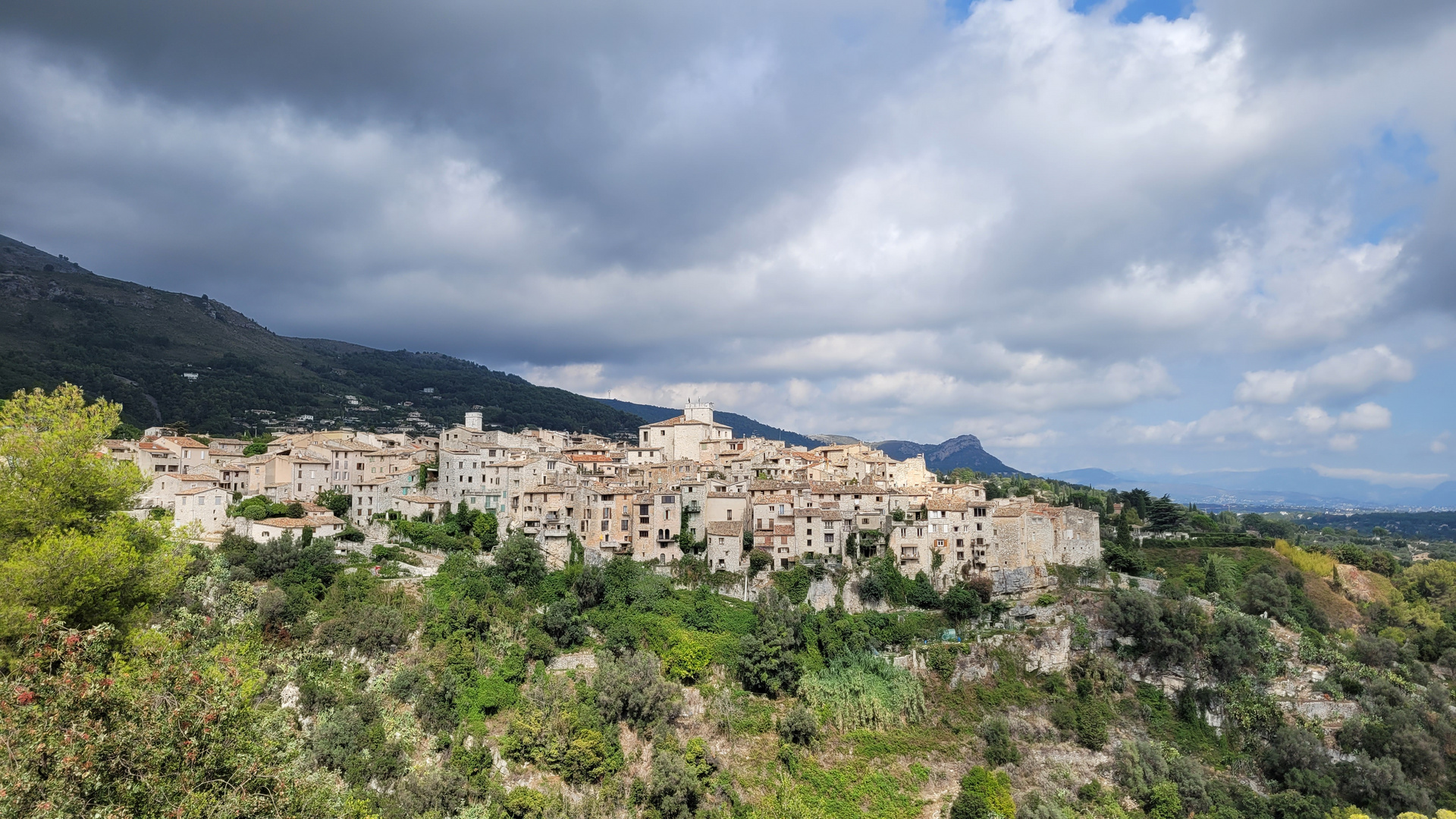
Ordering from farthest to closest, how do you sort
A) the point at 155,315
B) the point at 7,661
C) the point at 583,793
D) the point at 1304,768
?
the point at 155,315 → the point at 1304,768 → the point at 583,793 → the point at 7,661

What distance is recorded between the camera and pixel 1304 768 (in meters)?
42.4

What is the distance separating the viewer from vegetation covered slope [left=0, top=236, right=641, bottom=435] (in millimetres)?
110562

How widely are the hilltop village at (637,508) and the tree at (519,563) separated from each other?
8.65 ft

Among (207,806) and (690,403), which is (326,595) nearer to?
(207,806)

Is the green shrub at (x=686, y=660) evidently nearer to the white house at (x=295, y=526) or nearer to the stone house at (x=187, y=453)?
the white house at (x=295, y=526)

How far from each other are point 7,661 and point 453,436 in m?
49.7

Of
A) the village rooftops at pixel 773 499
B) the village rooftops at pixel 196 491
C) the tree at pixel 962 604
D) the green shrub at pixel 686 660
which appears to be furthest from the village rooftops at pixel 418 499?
the tree at pixel 962 604

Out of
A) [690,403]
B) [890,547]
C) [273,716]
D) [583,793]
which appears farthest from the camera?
[690,403]

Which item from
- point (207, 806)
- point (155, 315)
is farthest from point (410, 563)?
point (155, 315)

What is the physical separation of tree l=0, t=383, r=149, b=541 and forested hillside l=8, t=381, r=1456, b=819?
10610 millimetres

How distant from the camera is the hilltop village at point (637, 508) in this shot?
162 feet

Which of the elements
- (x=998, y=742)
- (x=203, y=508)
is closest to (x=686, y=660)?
(x=998, y=742)

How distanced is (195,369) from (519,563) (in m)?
123

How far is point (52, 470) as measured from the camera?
17000 millimetres
